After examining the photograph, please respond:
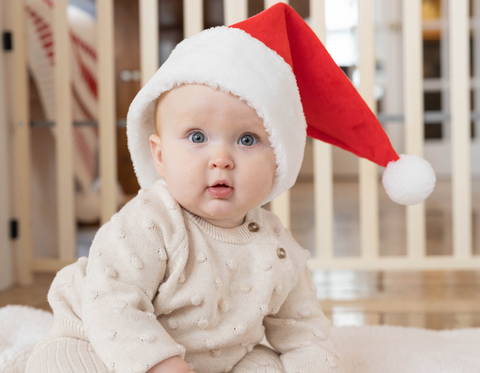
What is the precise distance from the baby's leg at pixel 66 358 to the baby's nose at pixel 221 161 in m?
0.26

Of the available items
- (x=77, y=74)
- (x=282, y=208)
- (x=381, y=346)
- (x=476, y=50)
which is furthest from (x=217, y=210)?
(x=476, y=50)

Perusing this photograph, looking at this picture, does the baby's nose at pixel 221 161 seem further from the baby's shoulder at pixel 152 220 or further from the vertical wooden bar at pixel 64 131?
the vertical wooden bar at pixel 64 131

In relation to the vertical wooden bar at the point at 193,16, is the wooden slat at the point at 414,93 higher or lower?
lower

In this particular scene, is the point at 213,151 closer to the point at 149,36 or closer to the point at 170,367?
the point at 170,367

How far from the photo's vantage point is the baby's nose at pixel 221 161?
0.57 metres

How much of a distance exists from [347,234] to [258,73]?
1.79 meters

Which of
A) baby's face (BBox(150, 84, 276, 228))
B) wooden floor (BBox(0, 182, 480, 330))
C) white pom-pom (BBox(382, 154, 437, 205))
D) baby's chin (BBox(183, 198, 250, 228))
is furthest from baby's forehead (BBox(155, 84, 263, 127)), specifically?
wooden floor (BBox(0, 182, 480, 330))

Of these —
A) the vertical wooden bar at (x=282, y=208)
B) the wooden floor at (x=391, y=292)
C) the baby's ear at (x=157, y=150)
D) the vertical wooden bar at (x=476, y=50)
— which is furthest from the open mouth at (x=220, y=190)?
the vertical wooden bar at (x=476, y=50)

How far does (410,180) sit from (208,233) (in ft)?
0.95

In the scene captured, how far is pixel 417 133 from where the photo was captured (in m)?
1.47

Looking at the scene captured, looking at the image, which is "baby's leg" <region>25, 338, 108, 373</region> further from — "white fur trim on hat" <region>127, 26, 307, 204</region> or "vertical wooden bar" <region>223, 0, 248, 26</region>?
"vertical wooden bar" <region>223, 0, 248, 26</region>

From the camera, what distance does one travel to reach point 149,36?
1.48 meters

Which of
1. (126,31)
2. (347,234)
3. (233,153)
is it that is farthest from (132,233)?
(126,31)

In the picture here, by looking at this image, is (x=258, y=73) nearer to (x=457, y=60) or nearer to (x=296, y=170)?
(x=296, y=170)
